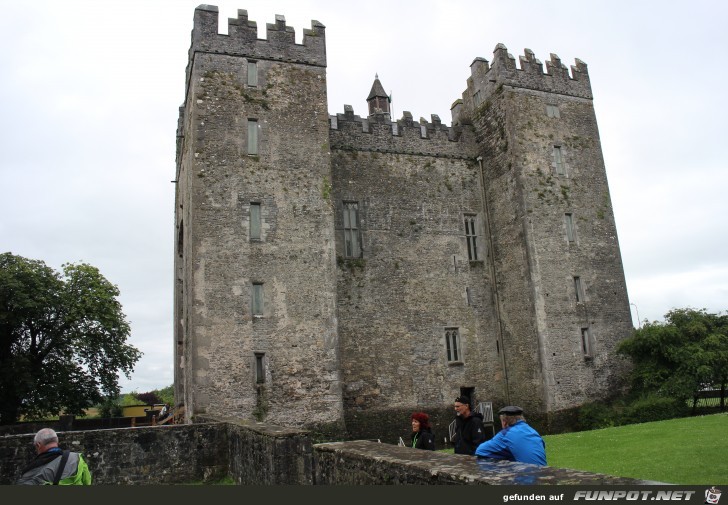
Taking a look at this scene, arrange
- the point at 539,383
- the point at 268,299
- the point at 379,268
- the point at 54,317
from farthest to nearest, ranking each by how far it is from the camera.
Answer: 1. the point at 54,317
2. the point at 379,268
3. the point at 539,383
4. the point at 268,299

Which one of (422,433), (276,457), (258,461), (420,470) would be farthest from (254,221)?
(420,470)

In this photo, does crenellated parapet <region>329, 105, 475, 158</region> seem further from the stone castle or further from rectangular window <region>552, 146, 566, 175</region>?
rectangular window <region>552, 146, 566, 175</region>

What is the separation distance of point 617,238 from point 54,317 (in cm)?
2937

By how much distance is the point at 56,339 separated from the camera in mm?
31875

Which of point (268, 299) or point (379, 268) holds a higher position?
point (379, 268)

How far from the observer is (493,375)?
2406 centimetres

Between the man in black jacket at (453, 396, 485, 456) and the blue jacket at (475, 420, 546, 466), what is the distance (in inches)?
74.1

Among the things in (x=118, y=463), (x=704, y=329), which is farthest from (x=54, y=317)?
(x=704, y=329)

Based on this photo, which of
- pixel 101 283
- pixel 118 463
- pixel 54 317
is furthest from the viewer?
pixel 101 283

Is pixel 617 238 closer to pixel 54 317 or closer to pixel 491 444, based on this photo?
pixel 491 444

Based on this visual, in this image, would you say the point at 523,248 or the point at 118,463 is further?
the point at 523,248

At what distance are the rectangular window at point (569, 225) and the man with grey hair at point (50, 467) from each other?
2162 cm

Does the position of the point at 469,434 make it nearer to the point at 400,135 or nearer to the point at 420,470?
the point at 420,470

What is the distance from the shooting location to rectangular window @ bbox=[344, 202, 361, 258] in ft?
77.2
